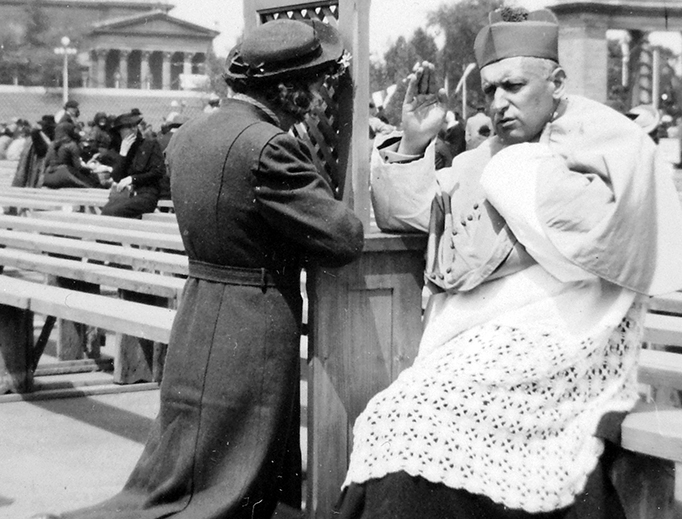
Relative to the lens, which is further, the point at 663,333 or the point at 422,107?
the point at 663,333

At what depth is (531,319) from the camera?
10.7 feet

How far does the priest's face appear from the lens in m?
3.43

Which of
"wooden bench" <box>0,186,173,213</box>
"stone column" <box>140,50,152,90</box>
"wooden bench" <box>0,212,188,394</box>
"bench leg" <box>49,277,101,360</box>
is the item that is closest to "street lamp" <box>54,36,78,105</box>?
"stone column" <box>140,50,152,90</box>

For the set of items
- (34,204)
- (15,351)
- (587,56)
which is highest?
(587,56)

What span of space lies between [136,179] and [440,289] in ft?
23.9

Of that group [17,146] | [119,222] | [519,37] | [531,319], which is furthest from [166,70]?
[531,319]

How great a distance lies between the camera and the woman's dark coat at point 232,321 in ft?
11.2

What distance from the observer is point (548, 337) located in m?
3.22

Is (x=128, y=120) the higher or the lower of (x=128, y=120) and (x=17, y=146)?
the lower

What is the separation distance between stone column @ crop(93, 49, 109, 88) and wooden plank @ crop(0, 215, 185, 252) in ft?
214

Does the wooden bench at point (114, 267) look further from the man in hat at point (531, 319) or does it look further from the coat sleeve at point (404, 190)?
the man in hat at point (531, 319)

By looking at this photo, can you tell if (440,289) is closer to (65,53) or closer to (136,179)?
(136,179)

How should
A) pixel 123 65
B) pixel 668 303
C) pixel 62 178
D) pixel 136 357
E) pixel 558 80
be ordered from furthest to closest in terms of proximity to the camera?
pixel 123 65 < pixel 62 178 < pixel 136 357 < pixel 668 303 < pixel 558 80

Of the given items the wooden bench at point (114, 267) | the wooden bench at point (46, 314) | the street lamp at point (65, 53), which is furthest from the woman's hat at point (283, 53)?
the street lamp at point (65, 53)
